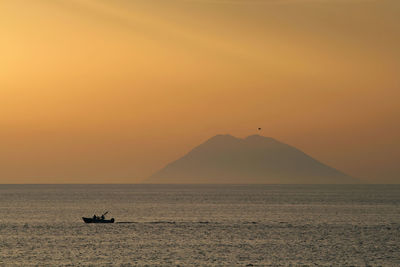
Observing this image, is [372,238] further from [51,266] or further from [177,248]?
[51,266]

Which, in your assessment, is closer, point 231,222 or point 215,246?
point 215,246

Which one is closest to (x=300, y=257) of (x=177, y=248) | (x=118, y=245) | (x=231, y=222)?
(x=177, y=248)

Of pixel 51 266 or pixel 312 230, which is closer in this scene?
pixel 51 266

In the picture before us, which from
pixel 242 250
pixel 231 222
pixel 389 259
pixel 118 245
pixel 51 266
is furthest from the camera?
pixel 231 222

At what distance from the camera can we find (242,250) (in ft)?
297

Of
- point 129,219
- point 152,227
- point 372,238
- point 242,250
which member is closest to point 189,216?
point 129,219

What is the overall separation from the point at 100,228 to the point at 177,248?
3769 cm

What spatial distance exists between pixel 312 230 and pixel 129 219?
4572 cm

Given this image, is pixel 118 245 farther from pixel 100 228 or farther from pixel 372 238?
pixel 372 238

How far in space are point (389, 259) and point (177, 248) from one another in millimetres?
27881

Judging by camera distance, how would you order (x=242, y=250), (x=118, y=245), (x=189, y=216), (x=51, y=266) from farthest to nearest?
(x=189, y=216), (x=118, y=245), (x=242, y=250), (x=51, y=266)

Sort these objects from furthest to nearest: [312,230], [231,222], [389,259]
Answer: [231,222] → [312,230] → [389,259]

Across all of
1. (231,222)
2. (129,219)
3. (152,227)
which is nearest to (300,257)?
(152,227)

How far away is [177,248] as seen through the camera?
92.6 meters
